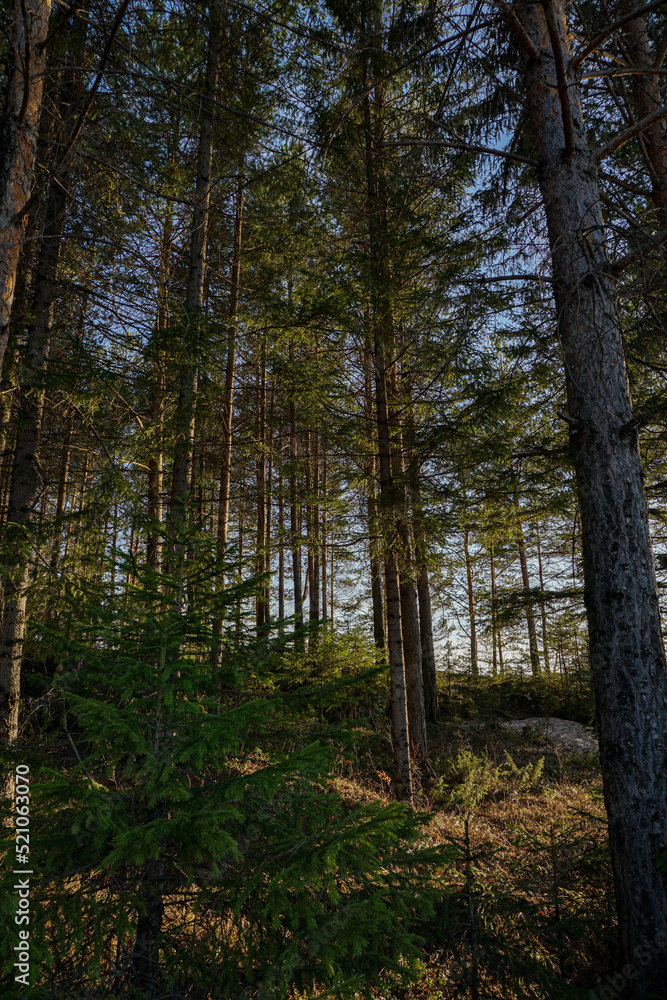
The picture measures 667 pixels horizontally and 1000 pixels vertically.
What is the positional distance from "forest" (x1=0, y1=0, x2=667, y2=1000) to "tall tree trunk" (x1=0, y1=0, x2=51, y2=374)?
0.03m

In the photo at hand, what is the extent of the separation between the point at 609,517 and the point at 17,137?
5.82 meters

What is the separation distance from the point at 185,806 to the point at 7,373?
6.68 meters

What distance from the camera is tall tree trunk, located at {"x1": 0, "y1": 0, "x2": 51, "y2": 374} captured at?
3.83 meters

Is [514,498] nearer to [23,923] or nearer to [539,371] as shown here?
[539,371]

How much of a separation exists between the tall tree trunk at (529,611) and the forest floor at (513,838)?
3.49ft

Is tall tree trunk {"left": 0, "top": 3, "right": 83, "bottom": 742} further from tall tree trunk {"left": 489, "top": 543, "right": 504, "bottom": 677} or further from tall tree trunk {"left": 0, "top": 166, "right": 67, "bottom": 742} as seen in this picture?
tall tree trunk {"left": 489, "top": 543, "right": 504, "bottom": 677}

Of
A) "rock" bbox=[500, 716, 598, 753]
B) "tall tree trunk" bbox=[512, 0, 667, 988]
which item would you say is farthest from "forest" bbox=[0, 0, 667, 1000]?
"rock" bbox=[500, 716, 598, 753]

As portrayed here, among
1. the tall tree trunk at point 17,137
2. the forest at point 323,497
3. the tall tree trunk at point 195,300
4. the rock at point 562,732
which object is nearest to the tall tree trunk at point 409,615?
the forest at point 323,497

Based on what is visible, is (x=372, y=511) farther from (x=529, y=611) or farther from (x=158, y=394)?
(x=158, y=394)

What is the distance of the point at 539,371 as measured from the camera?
Result: 6.23 metres

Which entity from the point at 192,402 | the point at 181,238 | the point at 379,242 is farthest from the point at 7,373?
the point at 379,242

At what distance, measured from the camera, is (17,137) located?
395 cm

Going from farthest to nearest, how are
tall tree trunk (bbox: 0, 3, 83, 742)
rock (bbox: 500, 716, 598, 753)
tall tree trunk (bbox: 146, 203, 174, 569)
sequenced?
rock (bbox: 500, 716, 598, 753) → tall tree trunk (bbox: 146, 203, 174, 569) → tall tree trunk (bbox: 0, 3, 83, 742)

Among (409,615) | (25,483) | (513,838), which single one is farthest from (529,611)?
(25,483)
